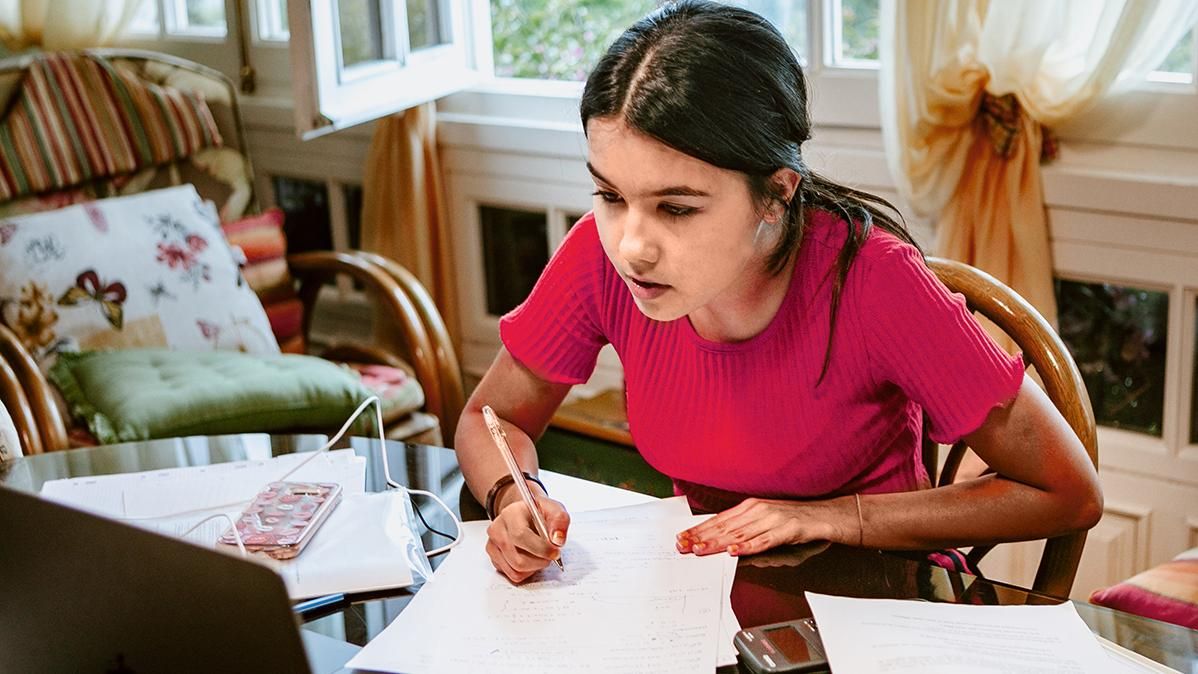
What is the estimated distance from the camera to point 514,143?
3.01 meters

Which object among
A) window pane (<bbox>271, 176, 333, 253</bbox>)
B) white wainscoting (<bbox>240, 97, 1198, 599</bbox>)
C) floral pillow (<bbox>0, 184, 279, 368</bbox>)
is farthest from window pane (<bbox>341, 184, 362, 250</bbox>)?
white wainscoting (<bbox>240, 97, 1198, 599</bbox>)

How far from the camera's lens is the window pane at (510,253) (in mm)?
3135

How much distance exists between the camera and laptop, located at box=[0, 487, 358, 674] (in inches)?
30.5

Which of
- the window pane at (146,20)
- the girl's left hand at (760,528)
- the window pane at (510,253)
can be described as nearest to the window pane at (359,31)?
the window pane at (510,253)

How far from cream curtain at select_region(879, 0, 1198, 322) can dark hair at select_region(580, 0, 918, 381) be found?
1.03m

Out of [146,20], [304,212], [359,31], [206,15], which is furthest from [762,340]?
[146,20]

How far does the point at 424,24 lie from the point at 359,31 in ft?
0.81

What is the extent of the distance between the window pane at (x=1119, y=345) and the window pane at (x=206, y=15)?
87.9 inches

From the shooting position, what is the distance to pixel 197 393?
2.32 m

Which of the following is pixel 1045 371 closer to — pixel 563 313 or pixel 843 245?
pixel 843 245

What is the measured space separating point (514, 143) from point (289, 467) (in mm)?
1655

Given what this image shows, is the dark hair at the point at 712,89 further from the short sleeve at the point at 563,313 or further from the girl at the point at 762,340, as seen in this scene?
the short sleeve at the point at 563,313

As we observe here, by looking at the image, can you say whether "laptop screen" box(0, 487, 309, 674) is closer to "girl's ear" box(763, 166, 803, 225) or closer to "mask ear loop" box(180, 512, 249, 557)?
"mask ear loop" box(180, 512, 249, 557)

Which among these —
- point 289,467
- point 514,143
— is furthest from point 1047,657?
point 514,143
